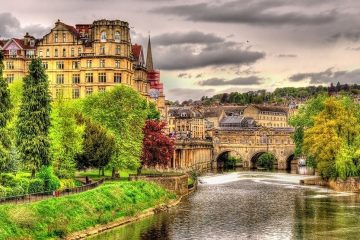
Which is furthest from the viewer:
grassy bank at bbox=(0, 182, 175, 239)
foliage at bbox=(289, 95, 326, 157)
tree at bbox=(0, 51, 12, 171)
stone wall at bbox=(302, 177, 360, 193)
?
foliage at bbox=(289, 95, 326, 157)

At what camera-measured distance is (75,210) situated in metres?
59.7

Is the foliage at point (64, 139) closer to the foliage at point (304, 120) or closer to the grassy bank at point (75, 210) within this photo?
the grassy bank at point (75, 210)

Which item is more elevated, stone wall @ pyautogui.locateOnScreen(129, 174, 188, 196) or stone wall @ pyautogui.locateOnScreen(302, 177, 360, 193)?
stone wall @ pyautogui.locateOnScreen(129, 174, 188, 196)

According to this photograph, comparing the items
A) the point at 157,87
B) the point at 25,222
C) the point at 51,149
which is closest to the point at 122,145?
the point at 51,149

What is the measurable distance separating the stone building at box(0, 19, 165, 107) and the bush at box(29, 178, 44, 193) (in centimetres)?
4594

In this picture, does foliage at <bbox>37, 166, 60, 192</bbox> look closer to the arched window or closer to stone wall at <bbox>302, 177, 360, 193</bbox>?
the arched window

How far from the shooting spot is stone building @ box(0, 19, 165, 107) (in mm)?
108062

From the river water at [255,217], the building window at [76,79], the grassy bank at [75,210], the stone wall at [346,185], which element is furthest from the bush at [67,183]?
the stone wall at [346,185]

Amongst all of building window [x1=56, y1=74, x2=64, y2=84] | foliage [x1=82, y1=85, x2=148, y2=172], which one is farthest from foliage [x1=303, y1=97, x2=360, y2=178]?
building window [x1=56, y1=74, x2=64, y2=84]

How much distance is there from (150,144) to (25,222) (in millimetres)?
46182

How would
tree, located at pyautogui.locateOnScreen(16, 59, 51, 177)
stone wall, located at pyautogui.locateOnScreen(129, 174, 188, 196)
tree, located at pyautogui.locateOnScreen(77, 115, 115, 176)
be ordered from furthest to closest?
stone wall, located at pyautogui.locateOnScreen(129, 174, 188, 196), tree, located at pyautogui.locateOnScreen(77, 115, 115, 176), tree, located at pyautogui.locateOnScreen(16, 59, 51, 177)

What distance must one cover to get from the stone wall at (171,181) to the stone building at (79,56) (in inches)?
947

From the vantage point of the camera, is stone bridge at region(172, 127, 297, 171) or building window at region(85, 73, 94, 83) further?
stone bridge at region(172, 127, 297, 171)

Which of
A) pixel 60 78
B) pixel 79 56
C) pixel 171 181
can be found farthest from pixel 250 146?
pixel 171 181
